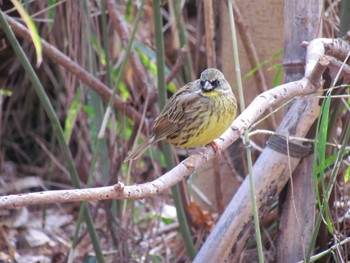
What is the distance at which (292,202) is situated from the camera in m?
3.19

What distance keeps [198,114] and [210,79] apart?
162mm

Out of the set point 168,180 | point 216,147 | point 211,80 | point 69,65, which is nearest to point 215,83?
point 211,80

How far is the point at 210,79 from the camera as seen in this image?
3.21 m

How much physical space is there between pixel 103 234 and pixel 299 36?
5.53 feet

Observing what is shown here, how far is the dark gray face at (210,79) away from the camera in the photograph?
3203mm

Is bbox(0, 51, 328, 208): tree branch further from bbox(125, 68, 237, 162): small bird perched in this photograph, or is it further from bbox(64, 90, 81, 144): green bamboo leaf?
bbox(64, 90, 81, 144): green bamboo leaf

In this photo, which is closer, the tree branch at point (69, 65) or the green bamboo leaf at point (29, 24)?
the green bamboo leaf at point (29, 24)

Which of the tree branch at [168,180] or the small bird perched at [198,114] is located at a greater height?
the tree branch at [168,180]

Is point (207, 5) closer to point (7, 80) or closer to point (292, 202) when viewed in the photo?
point (292, 202)

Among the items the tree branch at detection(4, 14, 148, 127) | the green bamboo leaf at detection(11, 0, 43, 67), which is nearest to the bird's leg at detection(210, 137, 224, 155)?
the tree branch at detection(4, 14, 148, 127)

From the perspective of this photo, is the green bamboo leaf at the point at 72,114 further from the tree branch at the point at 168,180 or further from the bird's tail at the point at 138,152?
the tree branch at the point at 168,180

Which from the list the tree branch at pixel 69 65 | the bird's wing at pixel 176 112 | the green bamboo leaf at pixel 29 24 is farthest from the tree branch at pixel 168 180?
the tree branch at pixel 69 65

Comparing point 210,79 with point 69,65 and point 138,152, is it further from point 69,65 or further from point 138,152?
point 69,65

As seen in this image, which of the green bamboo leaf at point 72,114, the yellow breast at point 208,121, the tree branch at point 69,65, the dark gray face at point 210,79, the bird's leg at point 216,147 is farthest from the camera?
the green bamboo leaf at point 72,114
